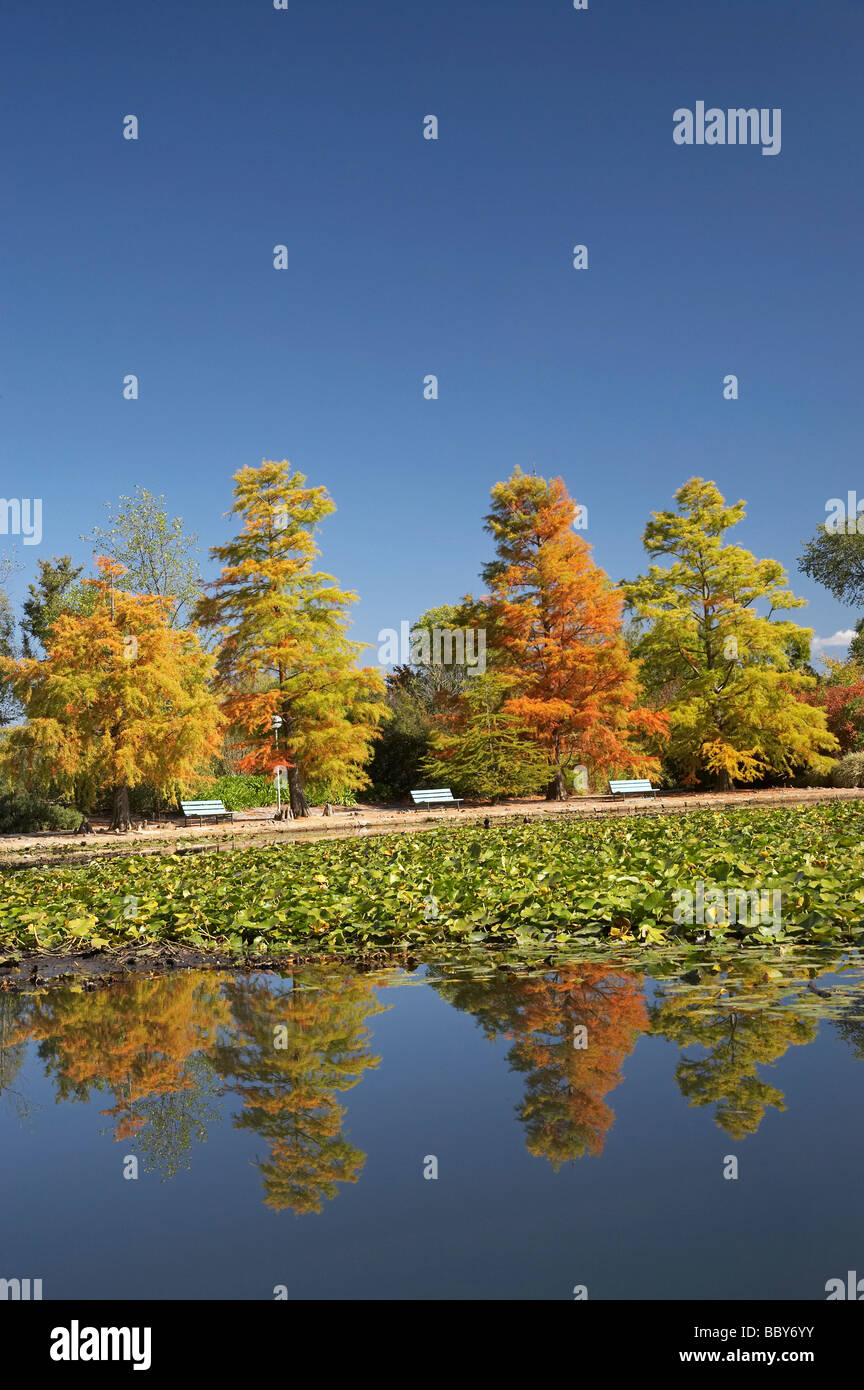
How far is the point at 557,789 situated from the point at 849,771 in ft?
25.8

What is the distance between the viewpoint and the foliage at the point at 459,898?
7808 millimetres

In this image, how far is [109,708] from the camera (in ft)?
74.1

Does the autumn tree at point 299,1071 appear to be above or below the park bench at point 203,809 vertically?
below

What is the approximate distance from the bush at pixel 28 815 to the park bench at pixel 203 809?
2914mm

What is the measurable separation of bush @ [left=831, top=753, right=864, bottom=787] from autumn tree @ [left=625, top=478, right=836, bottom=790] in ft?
1.68

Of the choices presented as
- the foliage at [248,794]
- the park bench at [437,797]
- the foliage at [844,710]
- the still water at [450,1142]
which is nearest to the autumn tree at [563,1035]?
the still water at [450,1142]

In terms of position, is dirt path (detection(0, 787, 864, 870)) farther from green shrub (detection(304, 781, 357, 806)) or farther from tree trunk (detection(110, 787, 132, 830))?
green shrub (detection(304, 781, 357, 806))

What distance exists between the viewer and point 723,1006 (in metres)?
5.64

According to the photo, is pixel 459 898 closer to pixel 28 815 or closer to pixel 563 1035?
pixel 563 1035

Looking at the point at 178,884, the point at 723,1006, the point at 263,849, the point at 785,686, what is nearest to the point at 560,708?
the point at 785,686

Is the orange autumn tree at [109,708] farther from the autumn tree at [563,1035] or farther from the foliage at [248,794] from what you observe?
the autumn tree at [563,1035]

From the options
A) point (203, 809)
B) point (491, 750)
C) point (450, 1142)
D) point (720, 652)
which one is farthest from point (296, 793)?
point (450, 1142)
